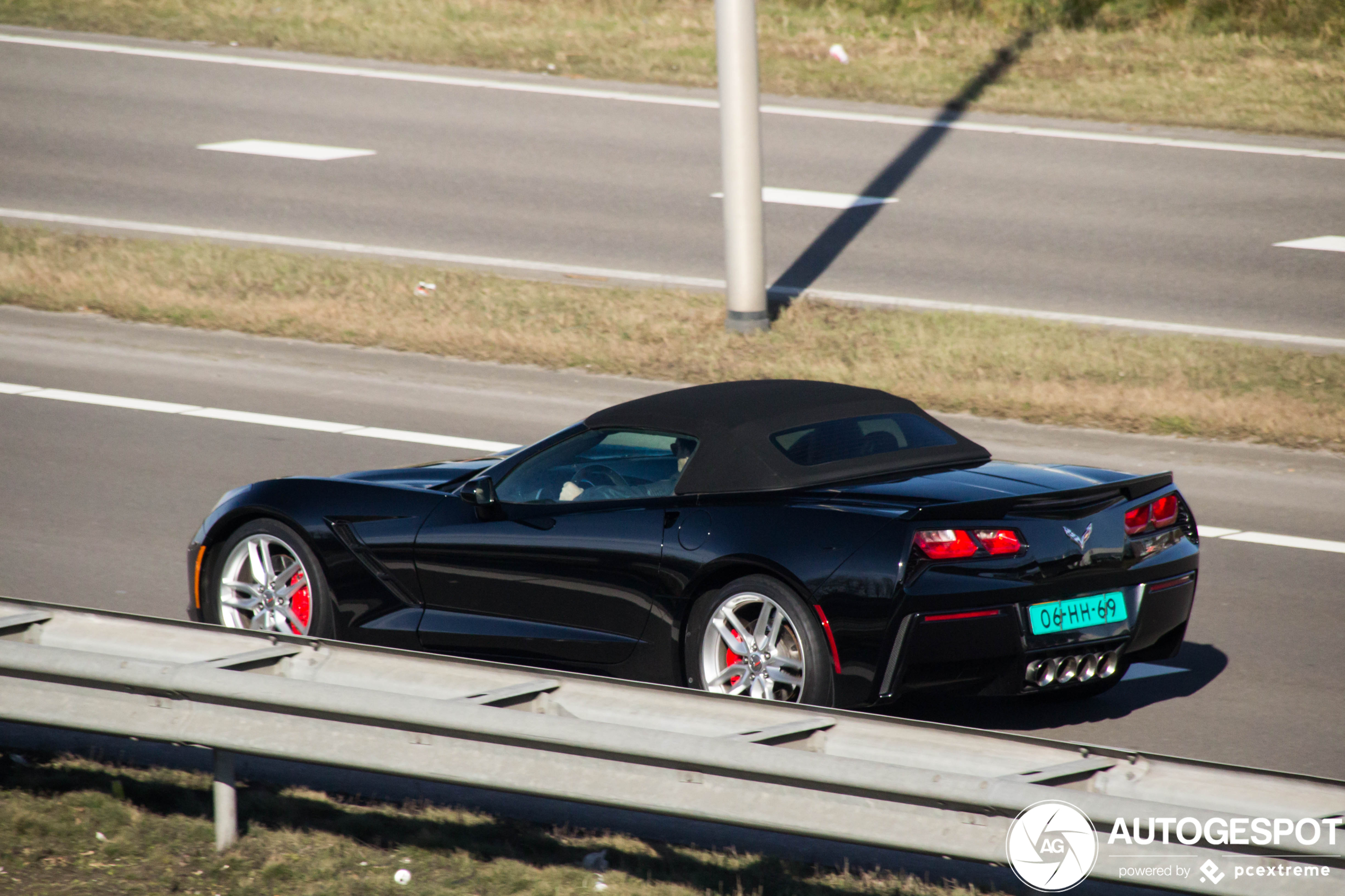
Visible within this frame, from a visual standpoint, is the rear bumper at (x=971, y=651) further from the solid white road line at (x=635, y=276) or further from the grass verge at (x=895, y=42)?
the grass verge at (x=895, y=42)

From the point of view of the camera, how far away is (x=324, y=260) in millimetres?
15836

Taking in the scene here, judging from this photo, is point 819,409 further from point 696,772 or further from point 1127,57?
point 1127,57

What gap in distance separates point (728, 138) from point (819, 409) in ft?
22.6

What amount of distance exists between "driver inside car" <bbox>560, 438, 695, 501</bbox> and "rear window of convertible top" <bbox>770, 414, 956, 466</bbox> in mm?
381

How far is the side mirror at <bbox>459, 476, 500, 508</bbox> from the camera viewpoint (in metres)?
7.06

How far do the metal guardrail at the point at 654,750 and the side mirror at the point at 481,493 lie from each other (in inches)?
55.2

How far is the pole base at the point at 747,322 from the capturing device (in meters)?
13.8

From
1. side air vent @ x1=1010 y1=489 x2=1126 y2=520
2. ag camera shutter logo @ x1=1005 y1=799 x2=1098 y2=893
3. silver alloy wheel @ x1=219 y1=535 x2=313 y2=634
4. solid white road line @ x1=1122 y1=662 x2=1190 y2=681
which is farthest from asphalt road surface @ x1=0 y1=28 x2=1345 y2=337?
ag camera shutter logo @ x1=1005 y1=799 x2=1098 y2=893

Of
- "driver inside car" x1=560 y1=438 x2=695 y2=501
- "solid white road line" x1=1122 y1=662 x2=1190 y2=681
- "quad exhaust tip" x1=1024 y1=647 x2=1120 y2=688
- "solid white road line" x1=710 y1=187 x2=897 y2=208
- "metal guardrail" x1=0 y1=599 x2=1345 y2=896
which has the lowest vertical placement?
"solid white road line" x1=1122 y1=662 x2=1190 y2=681

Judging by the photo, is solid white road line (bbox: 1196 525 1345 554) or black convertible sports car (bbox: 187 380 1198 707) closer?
black convertible sports car (bbox: 187 380 1198 707)

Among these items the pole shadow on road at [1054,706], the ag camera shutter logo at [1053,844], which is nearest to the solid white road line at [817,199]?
the pole shadow on road at [1054,706]

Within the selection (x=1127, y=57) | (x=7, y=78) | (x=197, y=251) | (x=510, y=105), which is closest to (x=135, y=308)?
(x=197, y=251)

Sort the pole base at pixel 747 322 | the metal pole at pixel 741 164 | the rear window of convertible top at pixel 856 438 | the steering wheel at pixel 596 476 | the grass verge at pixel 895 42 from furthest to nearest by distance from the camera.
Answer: the grass verge at pixel 895 42
the pole base at pixel 747 322
the metal pole at pixel 741 164
the steering wheel at pixel 596 476
the rear window of convertible top at pixel 856 438

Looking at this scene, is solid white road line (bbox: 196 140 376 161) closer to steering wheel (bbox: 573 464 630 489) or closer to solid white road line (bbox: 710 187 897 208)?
solid white road line (bbox: 710 187 897 208)
